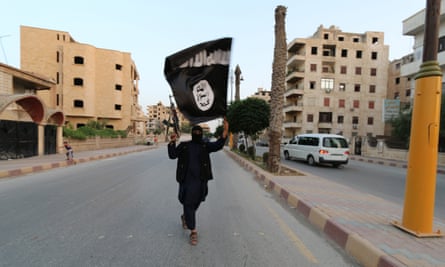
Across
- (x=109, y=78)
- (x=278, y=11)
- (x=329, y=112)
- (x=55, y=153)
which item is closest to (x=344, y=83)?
(x=329, y=112)

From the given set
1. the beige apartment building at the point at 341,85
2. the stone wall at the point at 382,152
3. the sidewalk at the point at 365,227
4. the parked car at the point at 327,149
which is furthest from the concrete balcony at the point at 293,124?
the sidewalk at the point at 365,227

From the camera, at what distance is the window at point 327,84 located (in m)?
42.8

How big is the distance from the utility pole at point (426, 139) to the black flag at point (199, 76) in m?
2.83

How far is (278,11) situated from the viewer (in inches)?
390

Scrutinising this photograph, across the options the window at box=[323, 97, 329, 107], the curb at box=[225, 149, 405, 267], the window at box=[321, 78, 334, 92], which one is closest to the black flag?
the curb at box=[225, 149, 405, 267]

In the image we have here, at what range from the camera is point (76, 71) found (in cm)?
3591

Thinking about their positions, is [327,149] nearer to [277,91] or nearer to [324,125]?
[277,91]

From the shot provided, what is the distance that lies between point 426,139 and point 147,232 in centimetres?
432

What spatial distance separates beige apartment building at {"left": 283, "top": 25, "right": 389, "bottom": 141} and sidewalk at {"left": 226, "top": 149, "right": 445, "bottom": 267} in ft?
125

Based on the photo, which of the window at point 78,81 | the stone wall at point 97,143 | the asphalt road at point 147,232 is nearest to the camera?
the asphalt road at point 147,232

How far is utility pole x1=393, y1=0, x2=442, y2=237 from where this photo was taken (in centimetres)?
323

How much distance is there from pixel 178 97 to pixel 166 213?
2525 millimetres

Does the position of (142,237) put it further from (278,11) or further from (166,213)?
(278,11)

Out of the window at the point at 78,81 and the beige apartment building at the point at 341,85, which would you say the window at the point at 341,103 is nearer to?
the beige apartment building at the point at 341,85
